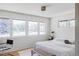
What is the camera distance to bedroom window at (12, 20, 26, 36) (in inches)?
149

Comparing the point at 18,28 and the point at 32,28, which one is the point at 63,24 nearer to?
the point at 32,28

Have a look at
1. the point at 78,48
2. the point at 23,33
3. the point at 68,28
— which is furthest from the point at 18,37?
the point at 78,48

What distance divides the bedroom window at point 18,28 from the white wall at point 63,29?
168 centimetres

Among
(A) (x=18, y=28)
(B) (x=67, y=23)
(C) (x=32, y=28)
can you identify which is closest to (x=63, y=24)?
(B) (x=67, y=23)

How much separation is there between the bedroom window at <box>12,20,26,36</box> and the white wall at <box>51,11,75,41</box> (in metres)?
1.68

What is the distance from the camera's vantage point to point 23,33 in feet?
13.3

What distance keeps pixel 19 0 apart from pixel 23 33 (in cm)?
341

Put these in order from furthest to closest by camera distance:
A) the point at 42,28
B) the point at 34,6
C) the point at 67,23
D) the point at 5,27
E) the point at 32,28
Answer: the point at 42,28, the point at 32,28, the point at 67,23, the point at 5,27, the point at 34,6

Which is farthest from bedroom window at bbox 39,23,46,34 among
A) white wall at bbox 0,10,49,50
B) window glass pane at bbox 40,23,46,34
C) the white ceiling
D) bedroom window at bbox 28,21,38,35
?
the white ceiling

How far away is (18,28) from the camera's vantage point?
404cm

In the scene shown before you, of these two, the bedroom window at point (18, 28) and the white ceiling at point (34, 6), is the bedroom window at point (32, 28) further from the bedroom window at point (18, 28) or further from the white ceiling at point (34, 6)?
the white ceiling at point (34, 6)

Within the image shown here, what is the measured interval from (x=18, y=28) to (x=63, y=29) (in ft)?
7.11

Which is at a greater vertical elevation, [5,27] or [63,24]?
[63,24]

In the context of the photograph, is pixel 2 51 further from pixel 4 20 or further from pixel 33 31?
pixel 33 31
